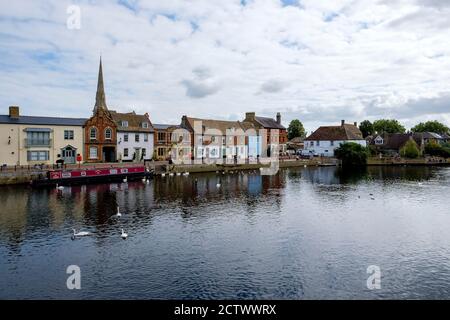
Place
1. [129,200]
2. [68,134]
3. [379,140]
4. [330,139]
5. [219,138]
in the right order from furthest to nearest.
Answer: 1. [379,140]
2. [330,139]
3. [219,138]
4. [68,134]
5. [129,200]

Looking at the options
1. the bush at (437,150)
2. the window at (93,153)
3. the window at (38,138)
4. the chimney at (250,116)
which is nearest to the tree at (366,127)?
the bush at (437,150)

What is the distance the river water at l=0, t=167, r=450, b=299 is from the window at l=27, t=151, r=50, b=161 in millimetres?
14207

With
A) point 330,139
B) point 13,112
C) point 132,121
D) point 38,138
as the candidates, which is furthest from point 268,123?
point 13,112

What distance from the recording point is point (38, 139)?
64312 millimetres

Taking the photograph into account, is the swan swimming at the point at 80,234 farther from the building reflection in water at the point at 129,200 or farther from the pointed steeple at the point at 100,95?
the pointed steeple at the point at 100,95

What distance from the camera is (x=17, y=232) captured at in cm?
2988

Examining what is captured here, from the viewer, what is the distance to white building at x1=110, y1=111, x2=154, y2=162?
249 feet

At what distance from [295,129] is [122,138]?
111325mm

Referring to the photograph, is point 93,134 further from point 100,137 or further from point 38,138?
point 38,138

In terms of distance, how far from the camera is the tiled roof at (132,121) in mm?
76188

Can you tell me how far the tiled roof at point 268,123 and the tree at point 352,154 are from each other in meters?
19.6

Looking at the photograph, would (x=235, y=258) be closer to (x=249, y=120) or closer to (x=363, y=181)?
(x=363, y=181)
